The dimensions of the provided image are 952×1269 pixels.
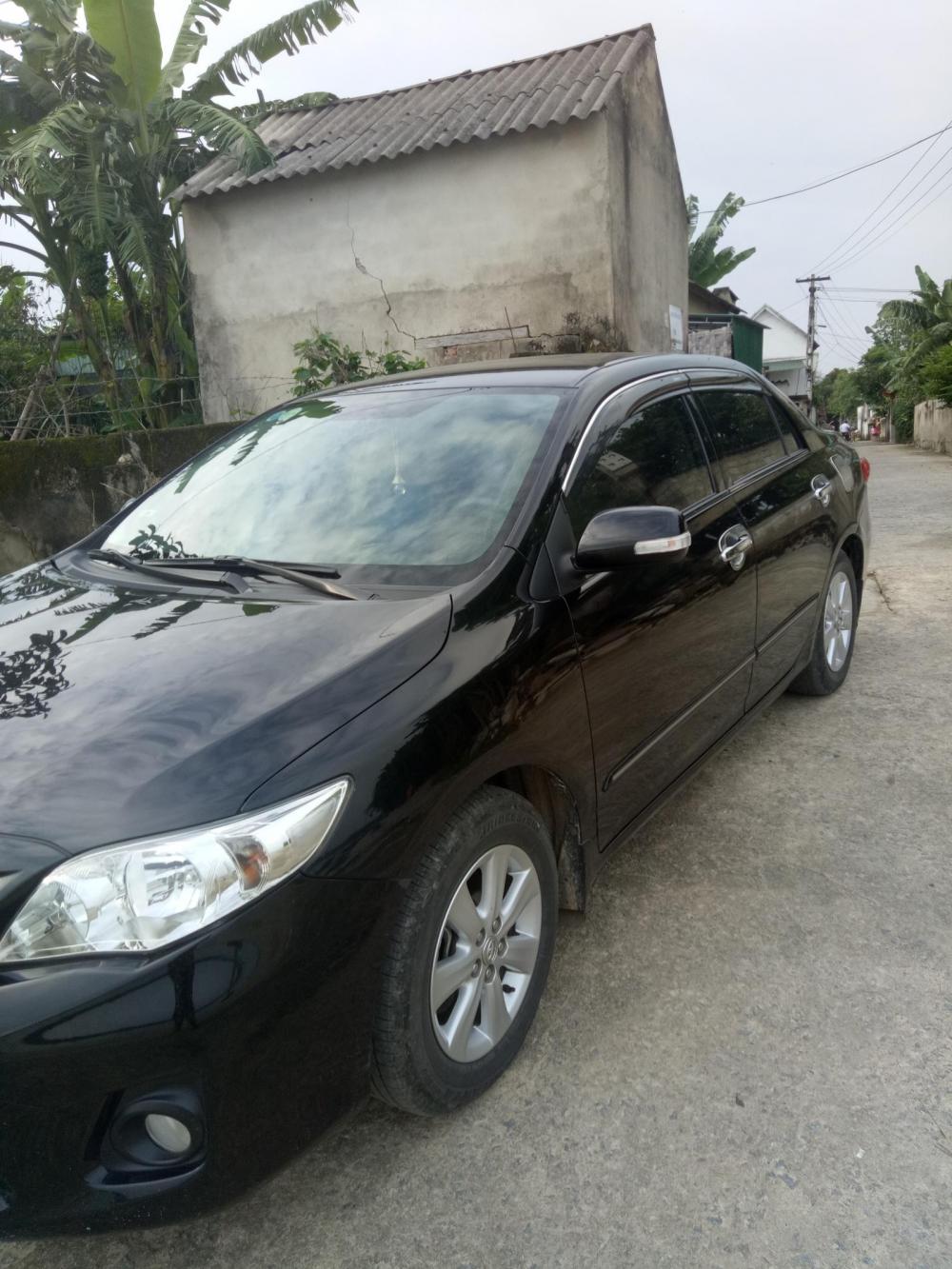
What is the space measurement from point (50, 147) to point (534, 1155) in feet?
35.2

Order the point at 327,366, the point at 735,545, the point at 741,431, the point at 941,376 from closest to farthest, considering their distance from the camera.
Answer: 1. the point at 735,545
2. the point at 741,431
3. the point at 327,366
4. the point at 941,376

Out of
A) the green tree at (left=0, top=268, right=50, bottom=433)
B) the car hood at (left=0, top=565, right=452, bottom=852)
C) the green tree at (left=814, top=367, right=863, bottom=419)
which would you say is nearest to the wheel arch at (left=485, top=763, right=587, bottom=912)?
the car hood at (left=0, top=565, right=452, bottom=852)

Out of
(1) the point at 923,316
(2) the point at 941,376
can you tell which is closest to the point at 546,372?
(2) the point at 941,376

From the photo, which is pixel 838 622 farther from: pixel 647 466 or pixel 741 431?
pixel 647 466

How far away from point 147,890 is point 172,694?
0.48 meters

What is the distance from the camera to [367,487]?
2.79 meters

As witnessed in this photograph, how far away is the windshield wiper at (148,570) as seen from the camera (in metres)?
2.52

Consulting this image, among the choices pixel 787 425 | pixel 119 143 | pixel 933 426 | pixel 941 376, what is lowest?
pixel 933 426

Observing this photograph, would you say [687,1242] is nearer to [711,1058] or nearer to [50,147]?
[711,1058]

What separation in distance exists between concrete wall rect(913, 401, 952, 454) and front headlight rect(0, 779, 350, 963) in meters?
25.4

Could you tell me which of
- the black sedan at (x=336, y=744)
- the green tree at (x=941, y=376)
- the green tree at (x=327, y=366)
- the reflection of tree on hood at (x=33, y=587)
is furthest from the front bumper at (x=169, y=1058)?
the green tree at (x=941, y=376)

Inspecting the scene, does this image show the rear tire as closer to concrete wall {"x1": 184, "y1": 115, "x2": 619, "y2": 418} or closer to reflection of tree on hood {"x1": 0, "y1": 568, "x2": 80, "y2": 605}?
reflection of tree on hood {"x1": 0, "y1": 568, "x2": 80, "y2": 605}

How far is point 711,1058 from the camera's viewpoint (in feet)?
7.57

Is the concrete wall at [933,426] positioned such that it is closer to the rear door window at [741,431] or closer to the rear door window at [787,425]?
the rear door window at [787,425]
